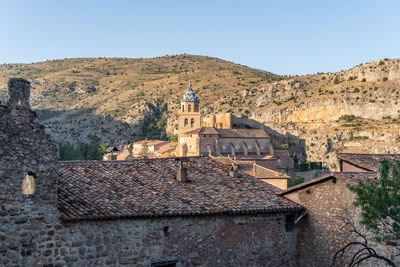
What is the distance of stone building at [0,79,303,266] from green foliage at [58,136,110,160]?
72447 millimetres

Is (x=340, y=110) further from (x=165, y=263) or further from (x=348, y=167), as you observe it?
(x=165, y=263)

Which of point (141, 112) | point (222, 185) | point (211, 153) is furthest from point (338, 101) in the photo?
point (222, 185)

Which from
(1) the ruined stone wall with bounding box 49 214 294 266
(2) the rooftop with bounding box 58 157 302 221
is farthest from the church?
(1) the ruined stone wall with bounding box 49 214 294 266

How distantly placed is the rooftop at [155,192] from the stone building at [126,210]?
0.10 ft

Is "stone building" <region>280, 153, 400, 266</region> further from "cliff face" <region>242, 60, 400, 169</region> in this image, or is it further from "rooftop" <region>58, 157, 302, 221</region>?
"cliff face" <region>242, 60, 400, 169</region>

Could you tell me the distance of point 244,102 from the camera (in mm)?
140250

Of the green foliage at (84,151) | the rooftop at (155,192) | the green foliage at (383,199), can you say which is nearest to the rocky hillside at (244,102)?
the green foliage at (84,151)

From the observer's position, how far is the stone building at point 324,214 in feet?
49.2

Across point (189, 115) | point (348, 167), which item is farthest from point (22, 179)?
point (189, 115)

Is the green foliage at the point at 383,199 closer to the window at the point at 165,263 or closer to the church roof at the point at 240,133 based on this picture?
the window at the point at 165,263

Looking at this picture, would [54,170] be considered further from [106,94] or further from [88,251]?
[106,94]

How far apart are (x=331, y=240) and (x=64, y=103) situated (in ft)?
501

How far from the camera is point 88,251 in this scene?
12211 mm

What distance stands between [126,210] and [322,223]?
6214 millimetres
